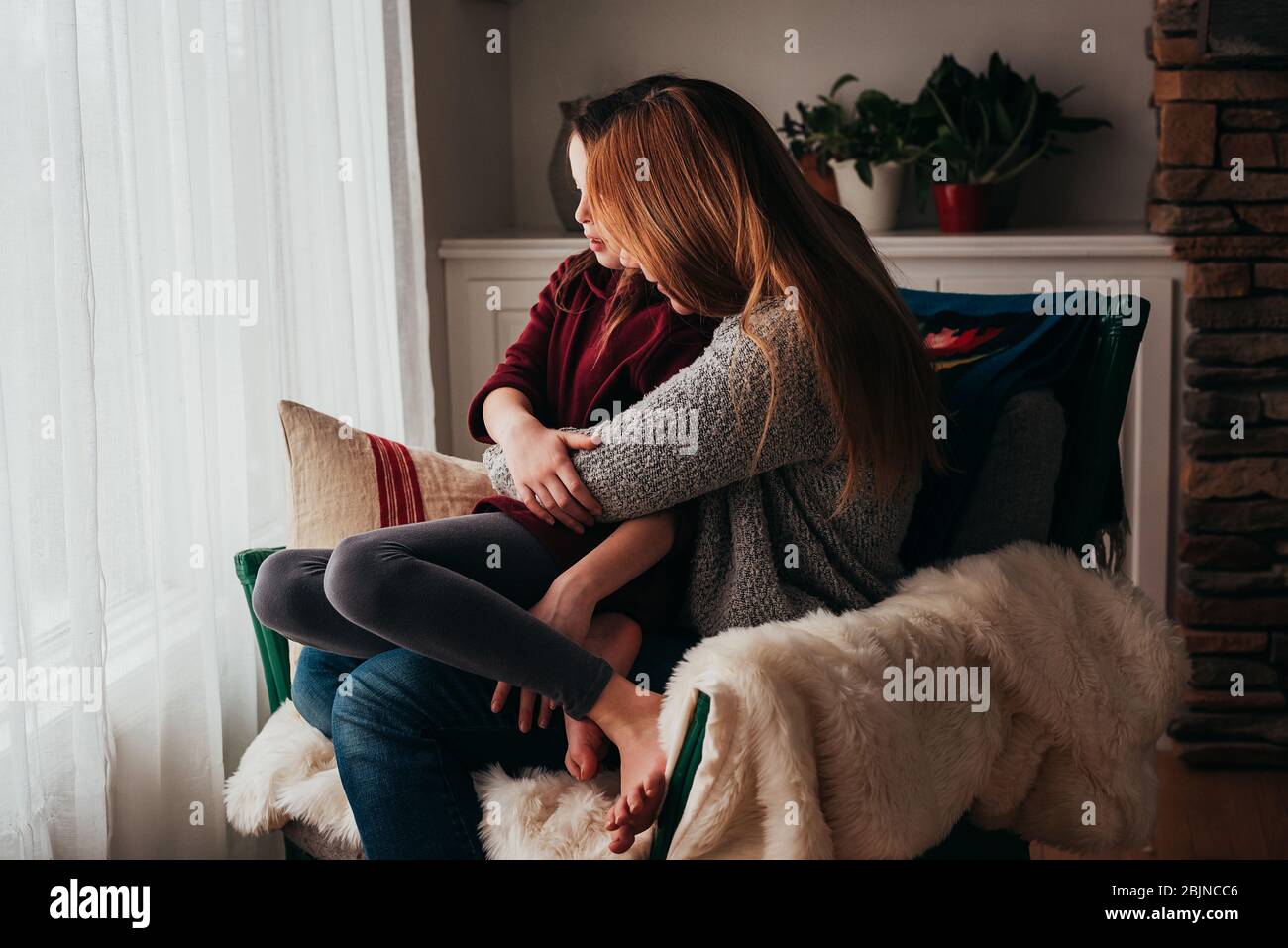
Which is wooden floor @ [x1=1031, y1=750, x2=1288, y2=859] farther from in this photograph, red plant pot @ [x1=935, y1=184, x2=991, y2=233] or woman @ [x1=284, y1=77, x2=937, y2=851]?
red plant pot @ [x1=935, y1=184, x2=991, y2=233]

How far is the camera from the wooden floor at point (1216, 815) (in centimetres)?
200

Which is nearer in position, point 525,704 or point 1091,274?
point 525,704

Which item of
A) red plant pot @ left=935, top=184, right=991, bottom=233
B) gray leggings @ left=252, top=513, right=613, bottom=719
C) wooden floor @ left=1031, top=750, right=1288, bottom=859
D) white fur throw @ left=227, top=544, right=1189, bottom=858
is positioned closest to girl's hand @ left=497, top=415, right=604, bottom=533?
gray leggings @ left=252, top=513, right=613, bottom=719

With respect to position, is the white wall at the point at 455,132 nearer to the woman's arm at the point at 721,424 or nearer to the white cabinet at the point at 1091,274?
the white cabinet at the point at 1091,274

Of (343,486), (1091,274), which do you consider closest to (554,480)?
(343,486)

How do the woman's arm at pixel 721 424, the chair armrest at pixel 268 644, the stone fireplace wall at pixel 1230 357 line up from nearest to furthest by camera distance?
the woman's arm at pixel 721 424 → the chair armrest at pixel 268 644 → the stone fireplace wall at pixel 1230 357

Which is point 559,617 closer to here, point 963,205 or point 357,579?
point 357,579

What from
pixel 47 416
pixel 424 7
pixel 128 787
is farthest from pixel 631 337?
pixel 424 7

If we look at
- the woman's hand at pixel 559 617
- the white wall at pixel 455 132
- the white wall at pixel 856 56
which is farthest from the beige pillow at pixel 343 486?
the white wall at pixel 856 56

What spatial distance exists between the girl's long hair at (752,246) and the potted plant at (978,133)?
124 cm

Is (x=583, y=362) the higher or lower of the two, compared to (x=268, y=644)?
higher

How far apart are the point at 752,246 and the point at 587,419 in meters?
0.30

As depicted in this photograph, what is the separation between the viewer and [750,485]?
1277mm

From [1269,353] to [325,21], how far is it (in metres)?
1.71
